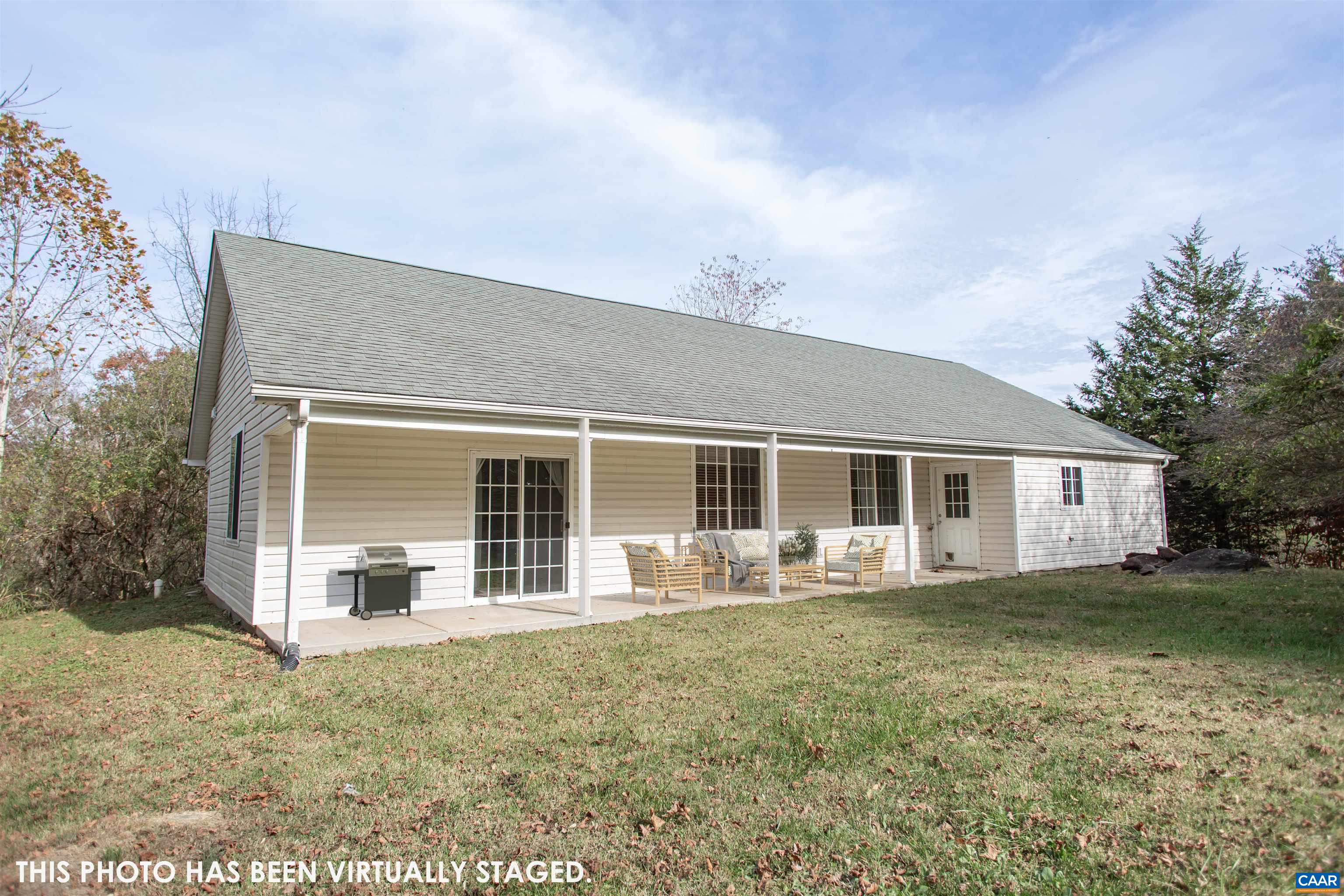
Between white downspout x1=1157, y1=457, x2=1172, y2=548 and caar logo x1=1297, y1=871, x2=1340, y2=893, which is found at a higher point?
white downspout x1=1157, y1=457, x2=1172, y2=548

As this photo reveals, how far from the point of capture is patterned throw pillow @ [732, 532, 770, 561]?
1180cm

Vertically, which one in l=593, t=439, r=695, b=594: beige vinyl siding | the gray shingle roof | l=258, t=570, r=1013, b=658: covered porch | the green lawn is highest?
the gray shingle roof

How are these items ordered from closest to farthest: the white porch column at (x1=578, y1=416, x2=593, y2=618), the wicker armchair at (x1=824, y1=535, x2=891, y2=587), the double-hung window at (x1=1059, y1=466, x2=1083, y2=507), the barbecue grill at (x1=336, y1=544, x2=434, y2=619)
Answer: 1. the barbecue grill at (x1=336, y1=544, x2=434, y2=619)
2. the white porch column at (x1=578, y1=416, x2=593, y2=618)
3. the wicker armchair at (x1=824, y1=535, x2=891, y2=587)
4. the double-hung window at (x1=1059, y1=466, x2=1083, y2=507)

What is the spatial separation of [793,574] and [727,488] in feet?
6.34

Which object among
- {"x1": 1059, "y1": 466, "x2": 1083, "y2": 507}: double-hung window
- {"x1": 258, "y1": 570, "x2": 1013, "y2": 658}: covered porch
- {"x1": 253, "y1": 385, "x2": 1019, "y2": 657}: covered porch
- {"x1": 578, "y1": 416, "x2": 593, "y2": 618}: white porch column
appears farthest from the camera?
{"x1": 1059, "y1": 466, "x2": 1083, "y2": 507}: double-hung window

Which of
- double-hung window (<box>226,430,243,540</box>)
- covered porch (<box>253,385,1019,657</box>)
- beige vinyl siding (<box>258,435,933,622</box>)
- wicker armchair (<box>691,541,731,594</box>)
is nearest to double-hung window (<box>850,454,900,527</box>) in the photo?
covered porch (<box>253,385,1019,657</box>)

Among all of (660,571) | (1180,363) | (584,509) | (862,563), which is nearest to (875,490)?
(862,563)

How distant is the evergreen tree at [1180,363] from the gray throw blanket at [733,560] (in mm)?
13689

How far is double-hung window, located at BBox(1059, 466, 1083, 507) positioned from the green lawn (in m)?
7.62

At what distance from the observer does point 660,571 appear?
9.95 metres

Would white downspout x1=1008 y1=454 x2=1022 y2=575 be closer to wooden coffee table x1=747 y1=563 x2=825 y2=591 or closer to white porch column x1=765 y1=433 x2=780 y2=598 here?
wooden coffee table x1=747 y1=563 x2=825 y2=591

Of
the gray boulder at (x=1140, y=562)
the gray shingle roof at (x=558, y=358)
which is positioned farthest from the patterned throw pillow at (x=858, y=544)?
the gray boulder at (x=1140, y=562)

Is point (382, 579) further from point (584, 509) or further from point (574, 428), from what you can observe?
point (574, 428)

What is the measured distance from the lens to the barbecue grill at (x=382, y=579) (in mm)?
8500
